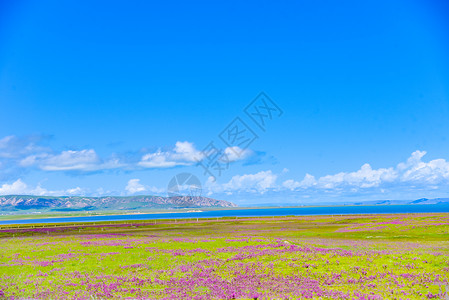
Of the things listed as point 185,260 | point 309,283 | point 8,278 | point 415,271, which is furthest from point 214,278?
point 8,278

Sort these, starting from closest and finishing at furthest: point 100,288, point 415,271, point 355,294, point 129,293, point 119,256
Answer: point 355,294 < point 129,293 < point 100,288 < point 415,271 < point 119,256

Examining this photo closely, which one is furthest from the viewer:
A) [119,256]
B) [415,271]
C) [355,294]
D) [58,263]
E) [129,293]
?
[119,256]

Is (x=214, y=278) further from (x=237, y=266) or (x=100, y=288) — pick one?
(x=100, y=288)

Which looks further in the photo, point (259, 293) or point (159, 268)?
point (159, 268)

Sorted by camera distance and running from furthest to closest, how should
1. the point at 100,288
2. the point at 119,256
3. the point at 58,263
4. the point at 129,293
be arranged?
the point at 119,256 → the point at 58,263 → the point at 100,288 → the point at 129,293

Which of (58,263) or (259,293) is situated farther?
(58,263)

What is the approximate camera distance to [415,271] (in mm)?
23094

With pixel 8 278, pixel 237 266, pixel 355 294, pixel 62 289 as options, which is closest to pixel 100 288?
pixel 62 289

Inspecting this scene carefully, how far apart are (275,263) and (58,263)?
801 inches

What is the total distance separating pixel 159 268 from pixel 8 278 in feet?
37.2

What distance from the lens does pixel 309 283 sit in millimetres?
21234

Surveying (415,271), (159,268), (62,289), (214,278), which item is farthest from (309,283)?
(62,289)

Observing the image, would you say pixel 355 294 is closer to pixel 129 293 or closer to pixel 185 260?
pixel 129 293

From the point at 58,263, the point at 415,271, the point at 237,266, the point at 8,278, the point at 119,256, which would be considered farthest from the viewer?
the point at 119,256
